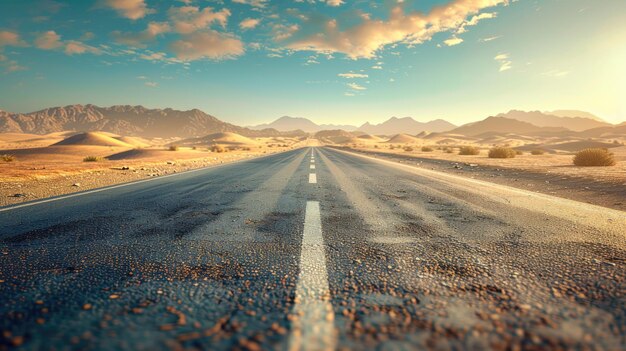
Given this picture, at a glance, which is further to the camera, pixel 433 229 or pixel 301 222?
pixel 301 222

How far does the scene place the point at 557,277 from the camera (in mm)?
1937

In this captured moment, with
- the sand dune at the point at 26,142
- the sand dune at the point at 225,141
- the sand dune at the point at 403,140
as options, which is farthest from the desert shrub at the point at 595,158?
the sand dune at the point at 403,140

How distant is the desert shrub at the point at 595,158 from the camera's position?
40.5 feet

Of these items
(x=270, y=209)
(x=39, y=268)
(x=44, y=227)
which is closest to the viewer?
(x=39, y=268)

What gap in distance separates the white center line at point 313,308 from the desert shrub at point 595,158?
16.0 meters

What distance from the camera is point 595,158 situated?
12.6m

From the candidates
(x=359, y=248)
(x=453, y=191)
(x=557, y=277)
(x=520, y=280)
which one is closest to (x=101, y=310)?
(x=359, y=248)

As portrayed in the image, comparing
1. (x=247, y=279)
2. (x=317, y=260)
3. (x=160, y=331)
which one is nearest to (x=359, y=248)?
(x=317, y=260)

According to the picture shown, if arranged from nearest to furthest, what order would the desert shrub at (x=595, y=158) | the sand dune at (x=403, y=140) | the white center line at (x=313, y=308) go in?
the white center line at (x=313, y=308), the desert shrub at (x=595, y=158), the sand dune at (x=403, y=140)

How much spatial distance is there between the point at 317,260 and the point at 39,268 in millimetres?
2037

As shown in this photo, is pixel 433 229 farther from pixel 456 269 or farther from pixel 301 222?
pixel 301 222

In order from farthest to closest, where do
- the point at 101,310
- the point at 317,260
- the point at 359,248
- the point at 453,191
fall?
the point at 453,191
the point at 359,248
the point at 317,260
the point at 101,310

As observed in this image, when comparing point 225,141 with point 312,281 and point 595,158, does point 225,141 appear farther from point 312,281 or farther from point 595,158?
point 312,281

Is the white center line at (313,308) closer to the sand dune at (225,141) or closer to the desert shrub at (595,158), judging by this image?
the desert shrub at (595,158)
